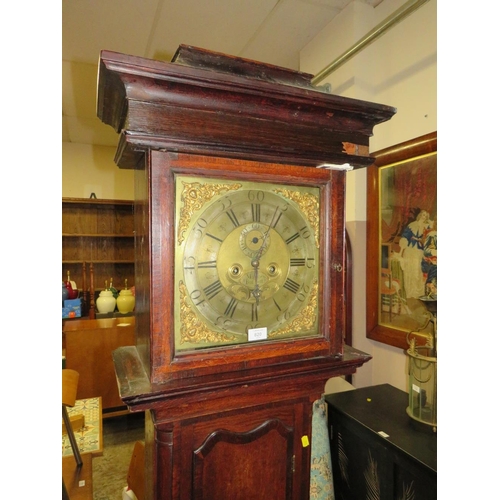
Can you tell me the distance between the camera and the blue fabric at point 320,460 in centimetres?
142

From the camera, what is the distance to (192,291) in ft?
2.42

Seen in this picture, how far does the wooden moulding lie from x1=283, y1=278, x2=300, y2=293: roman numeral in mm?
262

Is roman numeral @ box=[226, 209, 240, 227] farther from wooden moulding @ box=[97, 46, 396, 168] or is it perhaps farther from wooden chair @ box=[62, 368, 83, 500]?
wooden chair @ box=[62, 368, 83, 500]

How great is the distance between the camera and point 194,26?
191cm

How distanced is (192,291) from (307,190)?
349mm

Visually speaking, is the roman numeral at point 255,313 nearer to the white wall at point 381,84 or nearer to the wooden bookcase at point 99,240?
the white wall at point 381,84

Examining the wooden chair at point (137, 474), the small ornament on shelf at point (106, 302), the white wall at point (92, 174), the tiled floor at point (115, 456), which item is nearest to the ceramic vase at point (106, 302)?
the small ornament on shelf at point (106, 302)

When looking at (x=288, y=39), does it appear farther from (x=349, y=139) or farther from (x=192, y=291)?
(x=192, y=291)

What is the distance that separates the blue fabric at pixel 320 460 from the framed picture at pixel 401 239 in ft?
1.57

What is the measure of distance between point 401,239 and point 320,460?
3.18 ft

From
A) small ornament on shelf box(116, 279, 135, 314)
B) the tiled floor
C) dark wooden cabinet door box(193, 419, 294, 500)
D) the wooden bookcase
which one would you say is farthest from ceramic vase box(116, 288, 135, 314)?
dark wooden cabinet door box(193, 419, 294, 500)

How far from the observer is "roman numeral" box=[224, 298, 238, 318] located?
30.5 inches

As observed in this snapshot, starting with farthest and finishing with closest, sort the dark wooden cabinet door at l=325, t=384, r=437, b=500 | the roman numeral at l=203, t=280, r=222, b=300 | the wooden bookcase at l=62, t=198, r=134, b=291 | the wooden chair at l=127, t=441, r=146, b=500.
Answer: the wooden bookcase at l=62, t=198, r=134, b=291 → the wooden chair at l=127, t=441, r=146, b=500 → the dark wooden cabinet door at l=325, t=384, r=437, b=500 → the roman numeral at l=203, t=280, r=222, b=300
